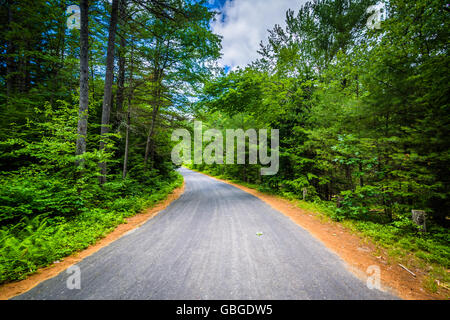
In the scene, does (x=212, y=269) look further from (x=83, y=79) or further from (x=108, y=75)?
(x=108, y=75)

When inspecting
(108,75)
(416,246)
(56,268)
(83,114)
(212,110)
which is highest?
(108,75)

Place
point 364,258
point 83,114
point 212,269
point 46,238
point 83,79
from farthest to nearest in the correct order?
point 83,79 < point 83,114 < point 46,238 < point 364,258 < point 212,269

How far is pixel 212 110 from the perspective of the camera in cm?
1029

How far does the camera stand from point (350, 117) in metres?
6.26

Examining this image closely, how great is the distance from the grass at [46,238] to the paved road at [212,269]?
639 millimetres

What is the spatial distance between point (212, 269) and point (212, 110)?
938 centimetres

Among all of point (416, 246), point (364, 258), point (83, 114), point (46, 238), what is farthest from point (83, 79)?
point (416, 246)

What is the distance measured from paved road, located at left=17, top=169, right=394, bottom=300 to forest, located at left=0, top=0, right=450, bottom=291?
44.1 inches

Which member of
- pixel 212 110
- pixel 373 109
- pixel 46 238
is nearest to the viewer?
pixel 46 238

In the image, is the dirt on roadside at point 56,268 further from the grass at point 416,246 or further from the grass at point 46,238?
the grass at point 416,246

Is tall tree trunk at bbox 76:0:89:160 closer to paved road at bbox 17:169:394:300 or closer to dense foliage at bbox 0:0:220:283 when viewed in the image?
dense foliage at bbox 0:0:220:283
